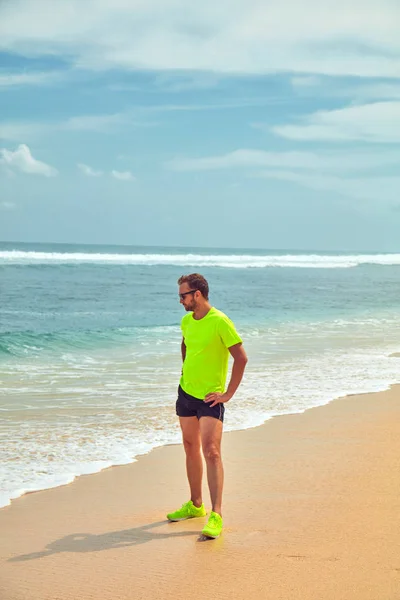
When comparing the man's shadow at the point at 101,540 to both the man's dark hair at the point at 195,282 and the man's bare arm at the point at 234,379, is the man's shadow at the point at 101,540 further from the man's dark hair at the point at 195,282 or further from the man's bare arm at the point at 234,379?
the man's dark hair at the point at 195,282

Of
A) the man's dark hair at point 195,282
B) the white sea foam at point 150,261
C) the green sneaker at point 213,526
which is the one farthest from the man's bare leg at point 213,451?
the white sea foam at point 150,261

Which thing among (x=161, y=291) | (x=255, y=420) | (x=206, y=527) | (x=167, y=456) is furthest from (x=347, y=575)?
(x=161, y=291)

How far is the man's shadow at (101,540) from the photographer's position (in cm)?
431

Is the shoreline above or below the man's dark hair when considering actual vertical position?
below

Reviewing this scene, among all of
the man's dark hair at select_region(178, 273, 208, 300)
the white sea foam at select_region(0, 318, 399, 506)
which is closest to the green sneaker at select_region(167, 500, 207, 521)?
the white sea foam at select_region(0, 318, 399, 506)

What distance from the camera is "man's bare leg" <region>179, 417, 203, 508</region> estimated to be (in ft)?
15.9

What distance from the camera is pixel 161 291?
31422mm

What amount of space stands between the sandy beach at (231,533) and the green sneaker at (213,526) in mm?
58

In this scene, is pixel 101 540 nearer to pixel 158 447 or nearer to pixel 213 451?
pixel 213 451

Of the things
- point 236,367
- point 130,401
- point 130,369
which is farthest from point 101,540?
point 130,369

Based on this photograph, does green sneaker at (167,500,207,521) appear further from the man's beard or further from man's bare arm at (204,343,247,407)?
the man's beard

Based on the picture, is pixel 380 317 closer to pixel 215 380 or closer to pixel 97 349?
pixel 97 349

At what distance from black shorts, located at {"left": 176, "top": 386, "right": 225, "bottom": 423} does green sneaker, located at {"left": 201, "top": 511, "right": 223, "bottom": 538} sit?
59cm

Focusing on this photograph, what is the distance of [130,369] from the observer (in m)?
11.5
